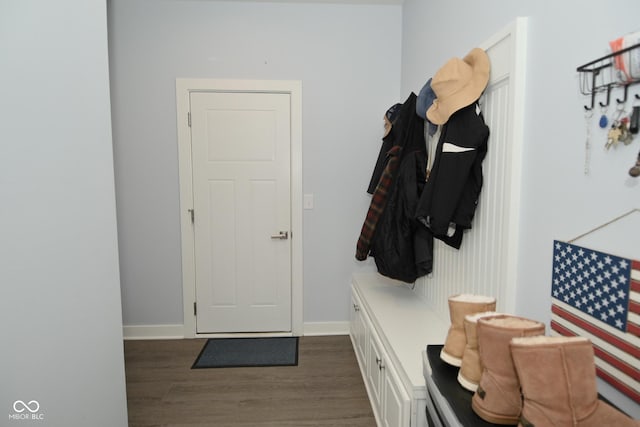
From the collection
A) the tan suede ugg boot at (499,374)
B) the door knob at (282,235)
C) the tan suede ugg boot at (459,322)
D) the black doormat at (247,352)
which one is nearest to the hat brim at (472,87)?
the tan suede ugg boot at (459,322)

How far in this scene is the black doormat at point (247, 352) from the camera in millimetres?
2504

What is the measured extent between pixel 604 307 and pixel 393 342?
919 mm

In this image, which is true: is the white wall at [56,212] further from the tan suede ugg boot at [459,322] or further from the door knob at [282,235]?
the door knob at [282,235]

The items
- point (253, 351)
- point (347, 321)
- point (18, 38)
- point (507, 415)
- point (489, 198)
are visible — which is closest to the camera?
point (507, 415)

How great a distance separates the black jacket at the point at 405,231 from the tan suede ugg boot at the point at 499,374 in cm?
112

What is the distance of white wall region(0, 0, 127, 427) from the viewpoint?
3.42 feet

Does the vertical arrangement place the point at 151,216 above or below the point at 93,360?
above

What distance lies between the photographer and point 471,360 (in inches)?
36.8

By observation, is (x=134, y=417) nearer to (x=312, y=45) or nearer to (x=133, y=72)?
(x=133, y=72)

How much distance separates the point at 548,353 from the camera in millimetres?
694

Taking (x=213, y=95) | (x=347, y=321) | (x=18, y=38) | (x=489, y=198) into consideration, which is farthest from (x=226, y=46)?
(x=347, y=321)

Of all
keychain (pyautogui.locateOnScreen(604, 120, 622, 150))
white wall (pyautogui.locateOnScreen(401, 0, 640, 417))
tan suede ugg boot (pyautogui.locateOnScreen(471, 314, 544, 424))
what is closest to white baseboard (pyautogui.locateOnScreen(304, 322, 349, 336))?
white wall (pyautogui.locateOnScreen(401, 0, 640, 417))

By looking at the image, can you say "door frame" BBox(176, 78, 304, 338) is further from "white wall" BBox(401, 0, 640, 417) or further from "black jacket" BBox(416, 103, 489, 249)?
"white wall" BBox(401, 0, 640, 417)

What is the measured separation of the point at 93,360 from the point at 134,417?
942 millimetres
